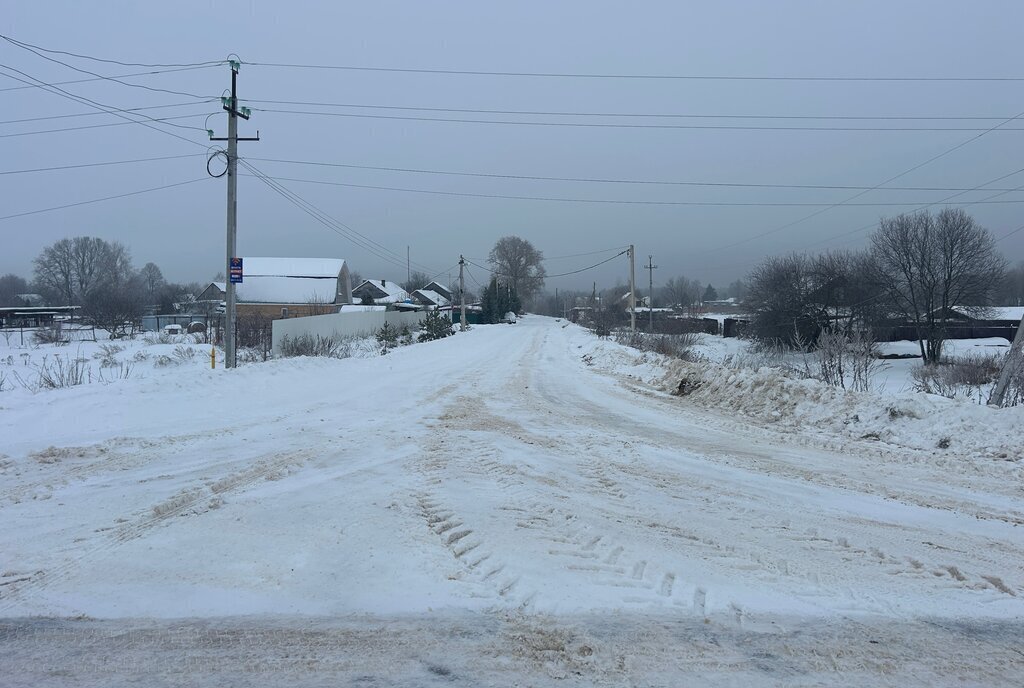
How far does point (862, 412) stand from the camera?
10984mm

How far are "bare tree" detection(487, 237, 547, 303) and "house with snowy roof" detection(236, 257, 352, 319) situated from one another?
45.4m

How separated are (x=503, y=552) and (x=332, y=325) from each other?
112ft

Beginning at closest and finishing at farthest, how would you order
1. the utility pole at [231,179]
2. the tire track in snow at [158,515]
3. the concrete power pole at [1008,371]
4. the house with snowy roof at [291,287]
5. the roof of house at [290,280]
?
the tire track in snow at [158,515] < the concrete power pole at [1008,371] < the utility pole at [231,179] < the house with snowy roof at [291,287] < the roof of house at [290,280]

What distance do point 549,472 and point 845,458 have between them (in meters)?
4.33

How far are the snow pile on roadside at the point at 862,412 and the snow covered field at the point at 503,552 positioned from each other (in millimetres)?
57

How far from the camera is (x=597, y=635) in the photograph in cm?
384

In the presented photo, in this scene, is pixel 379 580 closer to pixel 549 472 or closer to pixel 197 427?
pixel 549 472

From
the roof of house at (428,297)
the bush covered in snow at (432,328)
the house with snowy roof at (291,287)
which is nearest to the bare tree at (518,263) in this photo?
the roof of house at (428,297)

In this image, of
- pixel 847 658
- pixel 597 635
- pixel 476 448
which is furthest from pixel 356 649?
pixel 476 448

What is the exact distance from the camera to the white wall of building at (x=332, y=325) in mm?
28766

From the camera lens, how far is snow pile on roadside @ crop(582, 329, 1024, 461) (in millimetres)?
9172

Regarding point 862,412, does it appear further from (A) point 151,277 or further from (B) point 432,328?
(A) point 151,277

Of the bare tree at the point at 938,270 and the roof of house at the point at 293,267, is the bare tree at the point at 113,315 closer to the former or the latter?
the roof of house at the point at 293,267

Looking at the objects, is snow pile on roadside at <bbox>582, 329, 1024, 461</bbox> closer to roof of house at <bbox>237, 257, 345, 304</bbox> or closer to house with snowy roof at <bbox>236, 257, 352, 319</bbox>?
house with snowy roof at <bbox>236, 257, 352, 319</bbox>
